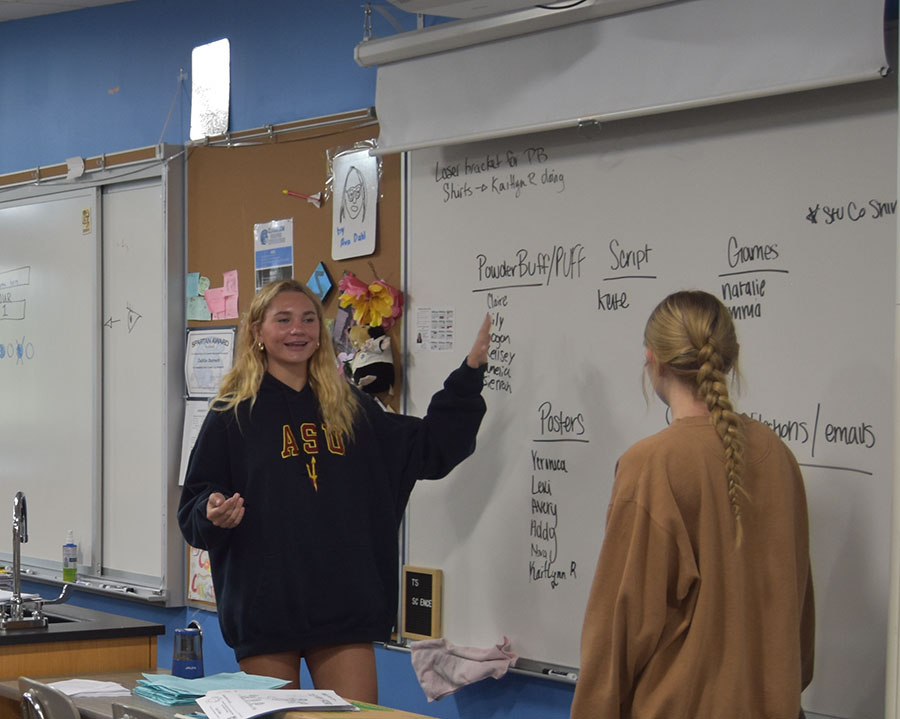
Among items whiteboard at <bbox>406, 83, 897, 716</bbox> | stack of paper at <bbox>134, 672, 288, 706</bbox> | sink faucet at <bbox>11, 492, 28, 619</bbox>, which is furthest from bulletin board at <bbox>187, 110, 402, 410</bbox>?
stack of paper at <bbox>134, 672, 288, 706</bbox>

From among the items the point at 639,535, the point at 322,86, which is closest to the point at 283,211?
the point at 322,86

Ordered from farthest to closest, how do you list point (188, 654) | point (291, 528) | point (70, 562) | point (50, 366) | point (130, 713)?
point (50, 366) → point (70, 562) → point (291, 528) → point (188, 654) → point (130, 713)

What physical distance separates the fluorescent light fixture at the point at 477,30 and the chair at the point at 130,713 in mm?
1946

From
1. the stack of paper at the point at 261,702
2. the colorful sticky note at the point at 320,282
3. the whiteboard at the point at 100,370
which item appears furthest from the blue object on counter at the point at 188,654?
the whiteboard at the point at 100,370

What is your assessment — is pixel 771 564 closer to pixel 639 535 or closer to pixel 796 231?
pixel 639 535

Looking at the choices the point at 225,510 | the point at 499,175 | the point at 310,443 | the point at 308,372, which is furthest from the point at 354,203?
the point at 225,510

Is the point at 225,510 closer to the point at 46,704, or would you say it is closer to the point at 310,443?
the point at 310,443

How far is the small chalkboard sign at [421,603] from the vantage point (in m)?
3.50

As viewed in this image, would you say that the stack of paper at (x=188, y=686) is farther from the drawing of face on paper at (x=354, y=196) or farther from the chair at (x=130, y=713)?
the drawing of face on paper at (x=354, y=196)

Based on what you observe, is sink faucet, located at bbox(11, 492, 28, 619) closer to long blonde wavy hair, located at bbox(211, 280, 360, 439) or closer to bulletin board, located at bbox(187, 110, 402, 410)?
long blonde wavy hair, located at bbox(211, 280, 360, 439)

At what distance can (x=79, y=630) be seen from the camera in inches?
120

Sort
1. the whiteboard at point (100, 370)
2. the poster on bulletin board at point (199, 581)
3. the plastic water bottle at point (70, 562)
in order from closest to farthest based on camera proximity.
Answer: the poster on bulletin board at point (199, 581) → the whiteboard at point (100, 370) → the plastic water bottle at point (70, 562)

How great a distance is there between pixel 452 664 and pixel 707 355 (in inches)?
64.6

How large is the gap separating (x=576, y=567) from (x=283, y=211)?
160 centimetres
